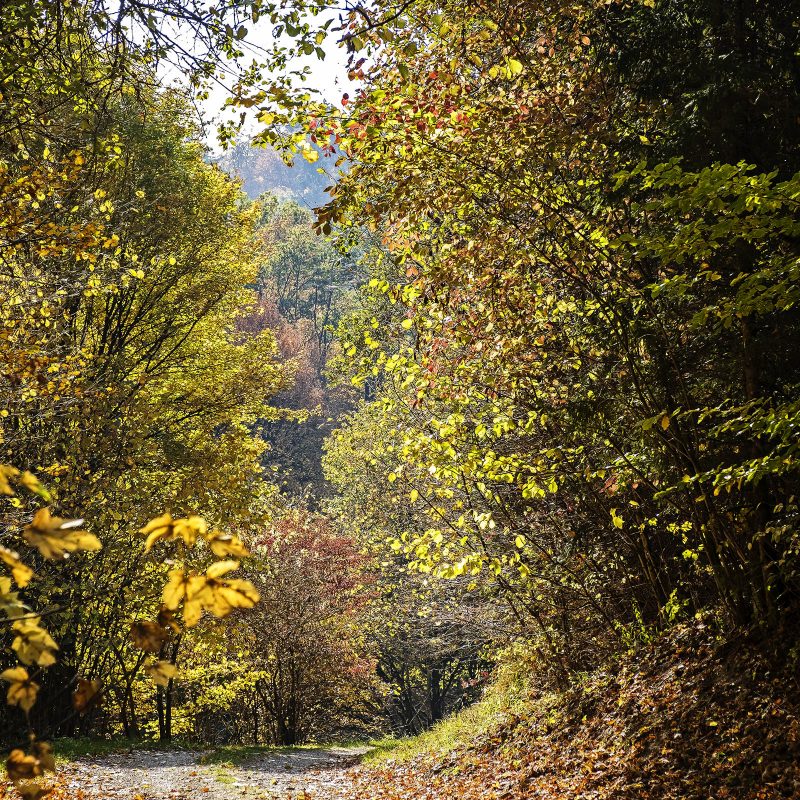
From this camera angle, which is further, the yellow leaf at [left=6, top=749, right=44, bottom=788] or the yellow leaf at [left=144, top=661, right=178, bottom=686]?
the yellow leaf at [left=144, top=661, right=178, bottom=686]

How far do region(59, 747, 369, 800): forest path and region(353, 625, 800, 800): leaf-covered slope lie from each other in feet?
3.95

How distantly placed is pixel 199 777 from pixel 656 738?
6.40 m

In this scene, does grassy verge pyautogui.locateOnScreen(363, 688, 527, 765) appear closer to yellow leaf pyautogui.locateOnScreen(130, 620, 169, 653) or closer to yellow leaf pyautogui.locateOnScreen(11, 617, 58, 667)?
yellow leaf pyautogui.locateOnScreen(130, 620, 169, 653)

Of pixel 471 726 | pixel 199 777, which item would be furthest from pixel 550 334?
pixel 199 777

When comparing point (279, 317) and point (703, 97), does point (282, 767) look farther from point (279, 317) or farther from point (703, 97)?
point (279, 317)

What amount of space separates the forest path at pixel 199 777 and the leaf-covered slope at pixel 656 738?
120cm

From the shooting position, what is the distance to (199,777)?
1001 cm

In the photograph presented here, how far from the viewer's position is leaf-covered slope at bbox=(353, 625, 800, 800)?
5469 mm

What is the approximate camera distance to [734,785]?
531cm

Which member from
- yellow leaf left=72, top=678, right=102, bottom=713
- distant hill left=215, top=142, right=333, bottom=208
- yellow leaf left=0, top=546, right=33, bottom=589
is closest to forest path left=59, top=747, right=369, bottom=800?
yellow leaf left=72, top=678, right=102, bottom=713

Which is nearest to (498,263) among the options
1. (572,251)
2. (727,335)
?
(572,251)

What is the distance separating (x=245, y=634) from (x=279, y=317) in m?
29.2

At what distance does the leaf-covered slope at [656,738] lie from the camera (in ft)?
17.9

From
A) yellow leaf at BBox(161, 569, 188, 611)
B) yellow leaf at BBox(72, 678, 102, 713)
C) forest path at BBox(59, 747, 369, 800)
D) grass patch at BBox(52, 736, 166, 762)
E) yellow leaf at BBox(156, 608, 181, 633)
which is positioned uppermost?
yellow leaf at BBox(161, 569, 188, 611)
